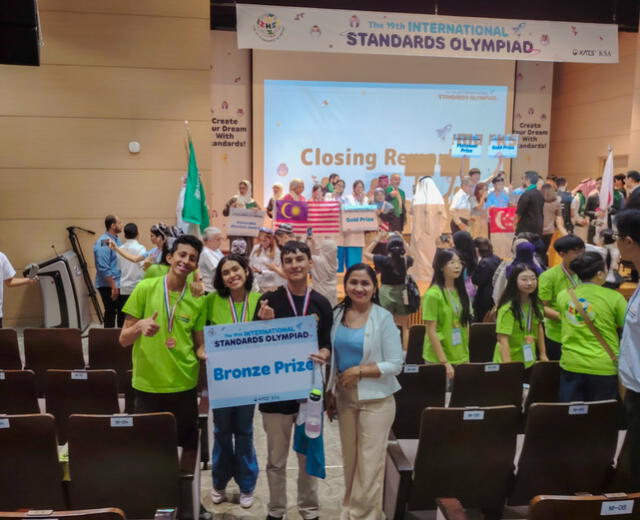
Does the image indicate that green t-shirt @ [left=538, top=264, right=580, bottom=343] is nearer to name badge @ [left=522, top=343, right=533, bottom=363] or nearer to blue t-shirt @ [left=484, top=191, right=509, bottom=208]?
name badge @ [left=522, top=343, right=533, bottom=363]

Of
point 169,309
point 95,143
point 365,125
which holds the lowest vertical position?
point 169,309

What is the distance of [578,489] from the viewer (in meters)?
2.65

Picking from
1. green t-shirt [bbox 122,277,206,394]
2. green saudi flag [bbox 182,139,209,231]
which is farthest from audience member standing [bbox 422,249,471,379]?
green saudi flag [bbox 182,139,209,231]

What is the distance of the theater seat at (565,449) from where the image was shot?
2.57m

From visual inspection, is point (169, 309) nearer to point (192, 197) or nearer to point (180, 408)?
point (180, 408)

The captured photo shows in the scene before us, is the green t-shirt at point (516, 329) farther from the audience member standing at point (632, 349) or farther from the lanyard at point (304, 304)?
the lanyard at point (304, 304)

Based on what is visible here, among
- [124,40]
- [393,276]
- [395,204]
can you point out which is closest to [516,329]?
[393,276]

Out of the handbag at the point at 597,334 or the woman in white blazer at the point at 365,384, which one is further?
the handbag at the point at 597,334

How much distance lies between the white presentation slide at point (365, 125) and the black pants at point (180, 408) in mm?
8988

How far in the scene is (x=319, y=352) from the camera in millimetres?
2705

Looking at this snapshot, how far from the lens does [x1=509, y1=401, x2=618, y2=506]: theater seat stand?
2.57 m

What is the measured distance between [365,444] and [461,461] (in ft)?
1.43

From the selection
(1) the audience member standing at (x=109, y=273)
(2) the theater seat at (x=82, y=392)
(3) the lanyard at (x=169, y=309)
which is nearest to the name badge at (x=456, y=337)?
(3) the lanyard at (x=169, y=309)

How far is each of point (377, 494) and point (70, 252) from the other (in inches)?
237
